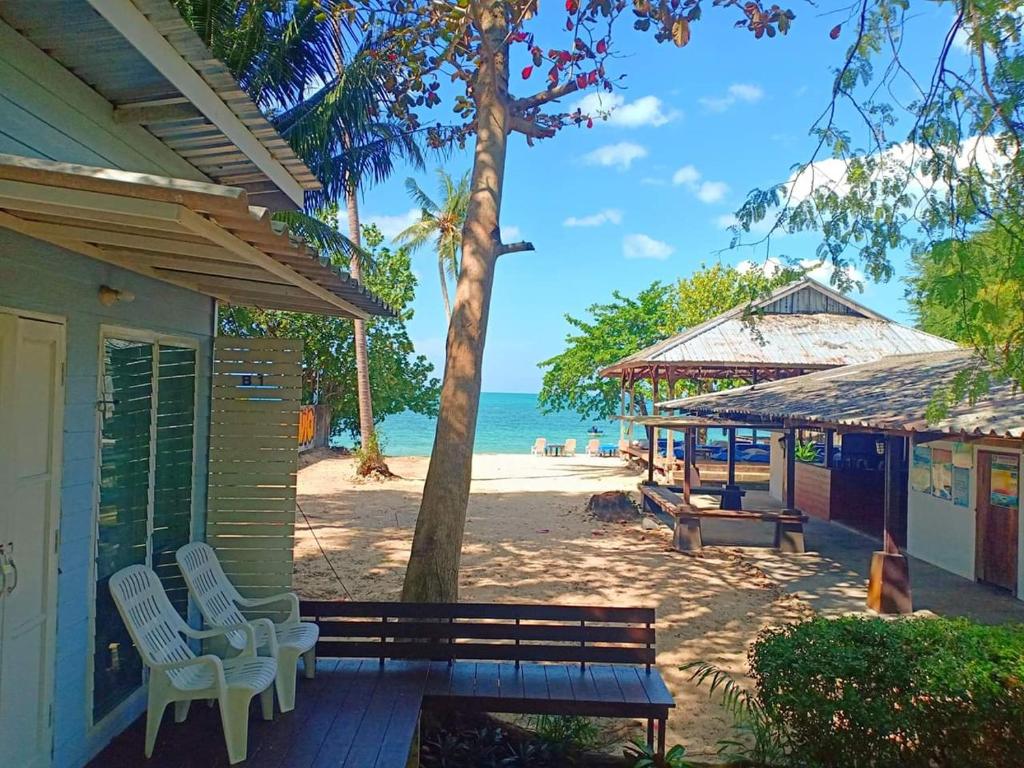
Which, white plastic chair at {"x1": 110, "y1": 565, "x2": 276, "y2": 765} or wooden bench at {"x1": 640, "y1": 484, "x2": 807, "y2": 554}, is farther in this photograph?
wooden bench at {"x1": 640, "y1": 484, "x2": 807, "y2": 554}

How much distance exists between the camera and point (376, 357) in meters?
28.8

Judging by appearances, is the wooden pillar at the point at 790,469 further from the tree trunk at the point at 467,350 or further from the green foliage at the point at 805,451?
the green foliage at the point at 805,451

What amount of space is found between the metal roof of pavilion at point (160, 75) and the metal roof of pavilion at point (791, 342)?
528 inches

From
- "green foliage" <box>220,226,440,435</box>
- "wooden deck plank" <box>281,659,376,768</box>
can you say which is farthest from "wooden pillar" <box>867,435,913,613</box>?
"green foliage" <box>220,226,440,435</box>

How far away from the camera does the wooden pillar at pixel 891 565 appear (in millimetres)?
8375

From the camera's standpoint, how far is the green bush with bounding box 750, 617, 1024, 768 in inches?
139

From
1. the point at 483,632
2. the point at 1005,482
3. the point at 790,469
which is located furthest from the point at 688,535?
the point at 483,632

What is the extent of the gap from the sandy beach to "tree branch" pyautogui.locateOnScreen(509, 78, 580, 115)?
202 inches

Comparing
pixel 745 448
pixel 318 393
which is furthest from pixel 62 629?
pixel 318 393

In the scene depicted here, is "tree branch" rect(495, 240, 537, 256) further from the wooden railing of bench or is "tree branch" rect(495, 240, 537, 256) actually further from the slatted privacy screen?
the wooden railing of bench

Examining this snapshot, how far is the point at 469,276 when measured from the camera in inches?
231

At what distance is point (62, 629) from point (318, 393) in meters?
25.2

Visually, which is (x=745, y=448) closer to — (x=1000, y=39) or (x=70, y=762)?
(x=1000, y=39)

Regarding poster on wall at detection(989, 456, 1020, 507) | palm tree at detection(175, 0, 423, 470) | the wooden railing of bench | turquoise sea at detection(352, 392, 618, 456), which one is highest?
palm tree at detection(175, 0, 423, 470)
